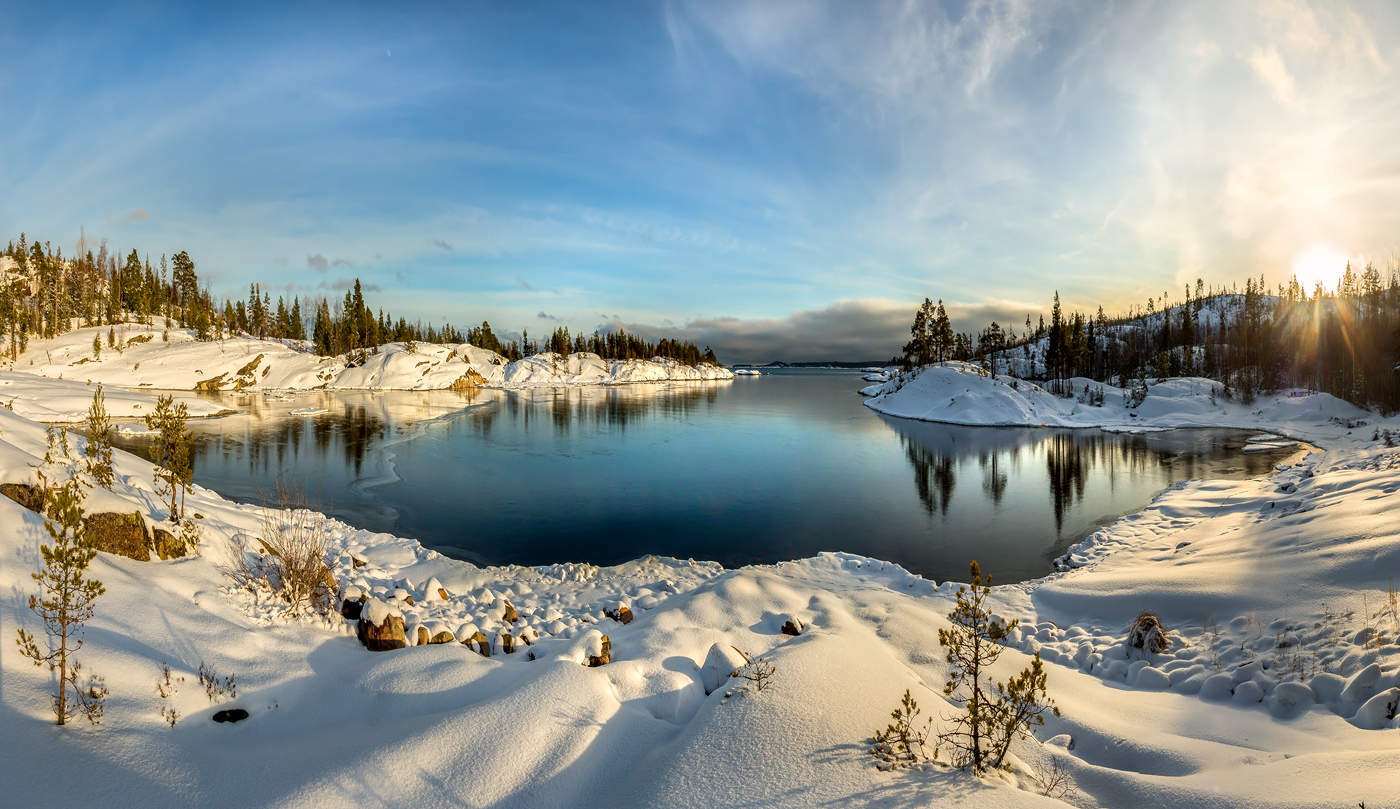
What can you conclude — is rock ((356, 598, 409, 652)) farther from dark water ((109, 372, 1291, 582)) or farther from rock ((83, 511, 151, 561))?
dark water ((109, 372, 1291, 582))

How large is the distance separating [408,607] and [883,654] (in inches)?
288

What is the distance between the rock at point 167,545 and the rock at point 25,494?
1.31 m

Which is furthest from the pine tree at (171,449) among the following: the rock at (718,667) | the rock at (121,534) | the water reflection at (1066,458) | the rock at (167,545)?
the water reflection at (1066,458)

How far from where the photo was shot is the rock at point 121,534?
708 centimetres

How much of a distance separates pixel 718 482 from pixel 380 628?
54.4 feet

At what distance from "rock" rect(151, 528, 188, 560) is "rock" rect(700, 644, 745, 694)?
816cm

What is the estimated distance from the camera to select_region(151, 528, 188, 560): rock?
7.66m

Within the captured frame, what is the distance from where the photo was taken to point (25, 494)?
733cm

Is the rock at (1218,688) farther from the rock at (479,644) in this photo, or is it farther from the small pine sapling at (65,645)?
the small pine sapling at (65,645)

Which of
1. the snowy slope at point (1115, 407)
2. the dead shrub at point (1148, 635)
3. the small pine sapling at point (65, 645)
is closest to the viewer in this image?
the small pine sapling at point (65, 645)

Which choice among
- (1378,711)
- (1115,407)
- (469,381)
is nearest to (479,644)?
(1378,711)

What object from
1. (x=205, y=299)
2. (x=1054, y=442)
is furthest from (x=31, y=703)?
(x=205, y=299)

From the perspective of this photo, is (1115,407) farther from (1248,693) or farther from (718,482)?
(1248,693)

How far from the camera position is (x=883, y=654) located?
6.16 meters
